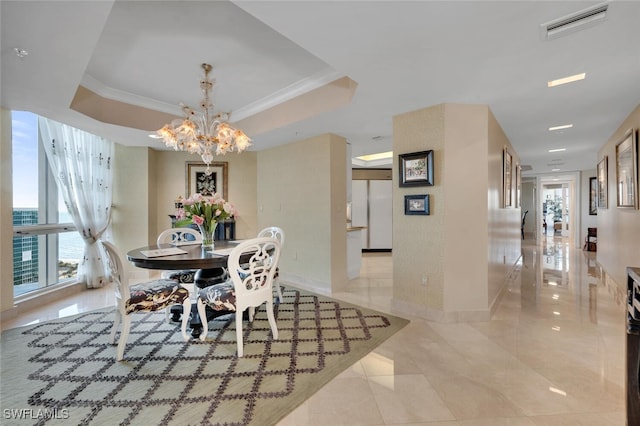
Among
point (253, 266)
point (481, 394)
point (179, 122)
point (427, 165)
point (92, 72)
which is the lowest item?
point (481, 394)

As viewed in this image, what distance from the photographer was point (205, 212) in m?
2.96

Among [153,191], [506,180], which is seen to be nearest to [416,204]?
[506,180]

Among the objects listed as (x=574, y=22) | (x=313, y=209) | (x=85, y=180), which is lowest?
(x=313, y=209)

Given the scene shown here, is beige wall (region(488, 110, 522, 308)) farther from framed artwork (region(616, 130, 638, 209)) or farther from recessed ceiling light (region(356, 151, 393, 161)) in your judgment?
recessed ceiling light (region(356, 151, 393, 161))

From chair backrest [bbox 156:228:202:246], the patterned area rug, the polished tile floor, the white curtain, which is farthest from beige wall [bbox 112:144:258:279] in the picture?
the patterned area rug

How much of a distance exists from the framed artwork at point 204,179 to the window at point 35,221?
1.89 m

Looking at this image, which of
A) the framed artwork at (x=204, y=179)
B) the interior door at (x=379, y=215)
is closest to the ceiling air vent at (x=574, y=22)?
the framed artwork at (x=204, y=179)

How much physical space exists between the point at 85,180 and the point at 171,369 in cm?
371

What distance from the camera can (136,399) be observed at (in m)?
1.80

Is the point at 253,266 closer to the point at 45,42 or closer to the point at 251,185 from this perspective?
the point at 45,42

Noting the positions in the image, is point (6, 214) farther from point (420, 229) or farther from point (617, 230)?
point (617, 230)

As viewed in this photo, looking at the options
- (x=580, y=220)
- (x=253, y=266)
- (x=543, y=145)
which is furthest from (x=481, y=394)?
(x=580, y=220)

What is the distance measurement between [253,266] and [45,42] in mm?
2230

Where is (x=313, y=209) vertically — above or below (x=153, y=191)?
below
